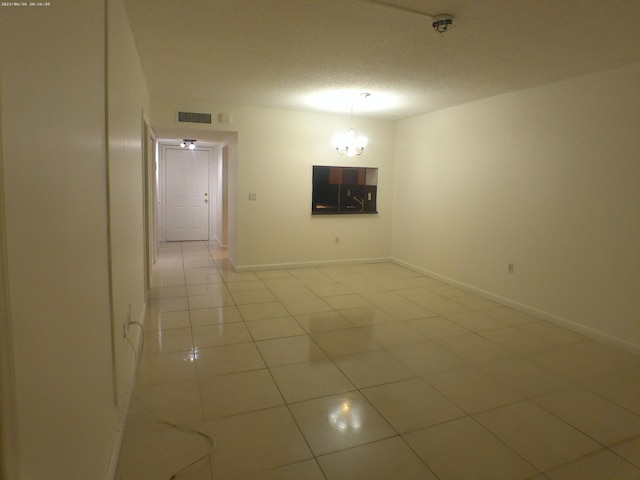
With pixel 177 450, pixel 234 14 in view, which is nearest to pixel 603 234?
pixel 234 14

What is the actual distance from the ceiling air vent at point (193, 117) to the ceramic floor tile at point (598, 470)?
5509 mm

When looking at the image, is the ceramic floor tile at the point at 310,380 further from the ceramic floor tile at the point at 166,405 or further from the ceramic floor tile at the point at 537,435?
the ceramic floor tile at the point at 537,435

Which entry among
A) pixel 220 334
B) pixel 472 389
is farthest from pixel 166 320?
pixel 472 389

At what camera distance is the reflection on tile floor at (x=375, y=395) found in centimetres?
201

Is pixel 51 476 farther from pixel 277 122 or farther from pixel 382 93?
pixel 277 122

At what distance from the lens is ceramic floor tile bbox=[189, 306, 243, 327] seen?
3928mm

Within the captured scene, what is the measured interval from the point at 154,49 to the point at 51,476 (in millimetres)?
3454

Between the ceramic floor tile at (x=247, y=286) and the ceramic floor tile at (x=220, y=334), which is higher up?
the ceramic floor tile at (x=247, y=286)

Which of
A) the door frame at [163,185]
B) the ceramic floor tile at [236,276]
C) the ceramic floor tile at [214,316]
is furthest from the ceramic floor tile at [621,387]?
the door frame at [163,185]

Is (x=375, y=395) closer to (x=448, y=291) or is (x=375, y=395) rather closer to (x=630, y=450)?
(x=630, y=450)

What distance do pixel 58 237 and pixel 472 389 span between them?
8.80ft

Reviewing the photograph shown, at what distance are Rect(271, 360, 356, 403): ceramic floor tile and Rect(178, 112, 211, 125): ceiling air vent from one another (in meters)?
4.04

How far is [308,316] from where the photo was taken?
4.16 m
